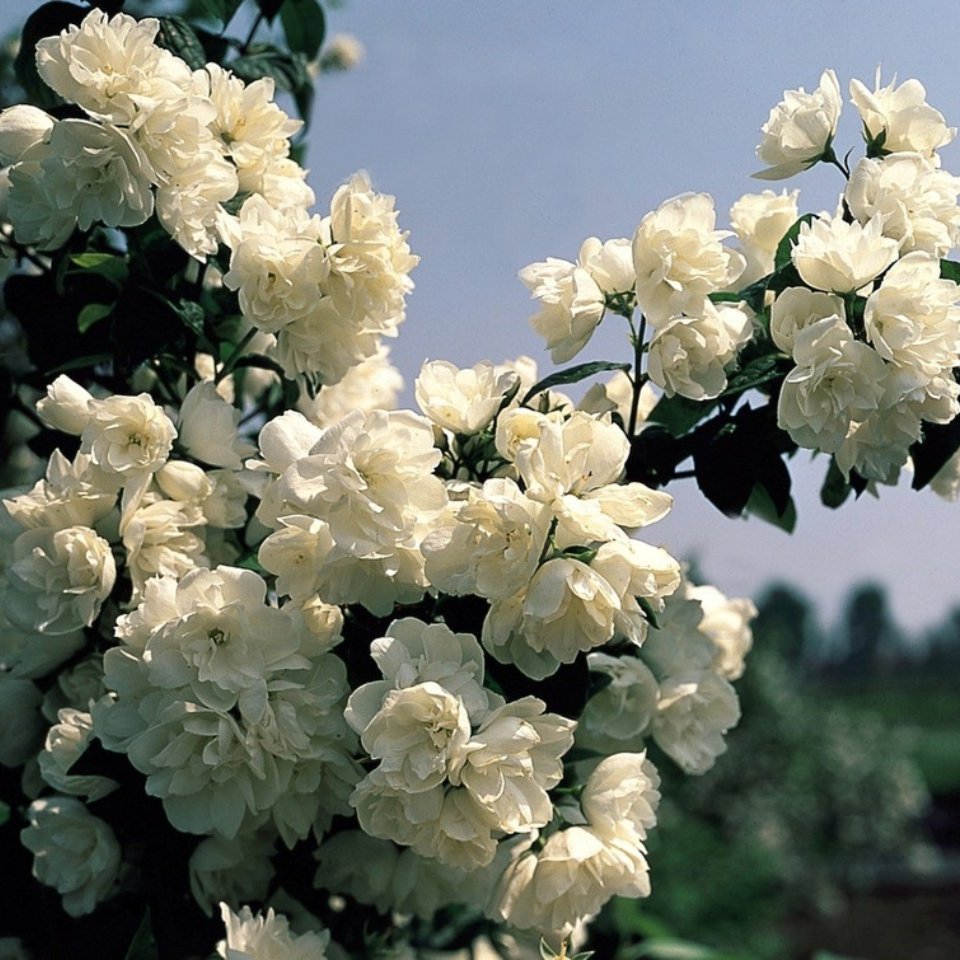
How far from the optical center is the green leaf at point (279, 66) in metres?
1.62

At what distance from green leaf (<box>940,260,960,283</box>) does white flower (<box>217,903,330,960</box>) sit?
2.79ft

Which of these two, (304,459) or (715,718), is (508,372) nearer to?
(304,459)

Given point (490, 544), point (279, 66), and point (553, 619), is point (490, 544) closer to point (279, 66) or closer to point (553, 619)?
point (553, 619)

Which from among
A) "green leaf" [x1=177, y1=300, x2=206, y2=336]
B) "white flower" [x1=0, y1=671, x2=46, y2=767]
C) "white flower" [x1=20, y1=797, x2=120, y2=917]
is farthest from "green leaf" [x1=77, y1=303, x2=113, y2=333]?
"white flower" [x1=20, y1=797, x2=120, y2=917]

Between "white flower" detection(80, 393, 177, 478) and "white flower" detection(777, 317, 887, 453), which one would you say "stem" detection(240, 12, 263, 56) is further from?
"white flower" detection(777, 317, 887, 453)

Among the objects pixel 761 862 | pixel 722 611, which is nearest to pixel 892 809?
pixel 761 862

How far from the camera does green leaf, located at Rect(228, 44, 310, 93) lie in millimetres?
1615

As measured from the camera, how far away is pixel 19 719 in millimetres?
1334

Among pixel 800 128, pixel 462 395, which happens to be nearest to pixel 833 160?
pixel 800 128

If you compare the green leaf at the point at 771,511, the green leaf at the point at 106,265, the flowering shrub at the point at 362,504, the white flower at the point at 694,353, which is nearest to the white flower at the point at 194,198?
the flowering shrub at the point at 362,504

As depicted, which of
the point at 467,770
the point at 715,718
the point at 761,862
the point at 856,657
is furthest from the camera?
the point at 856,657

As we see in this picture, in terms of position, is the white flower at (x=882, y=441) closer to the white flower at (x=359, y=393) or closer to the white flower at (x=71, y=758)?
the white flower at (x=359, y=393)

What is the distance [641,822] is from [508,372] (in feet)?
1.42

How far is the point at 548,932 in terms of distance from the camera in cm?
117
